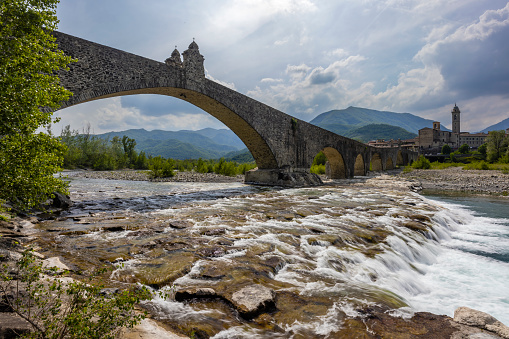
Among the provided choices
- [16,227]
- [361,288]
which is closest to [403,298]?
[361,288]

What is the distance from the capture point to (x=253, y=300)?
293 centimetres

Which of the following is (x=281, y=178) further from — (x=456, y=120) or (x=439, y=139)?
(x=456, y=120)

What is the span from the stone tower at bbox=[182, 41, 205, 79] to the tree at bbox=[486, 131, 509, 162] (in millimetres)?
56609

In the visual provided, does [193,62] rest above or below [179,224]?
above

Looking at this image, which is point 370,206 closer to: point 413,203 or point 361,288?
point 413,203

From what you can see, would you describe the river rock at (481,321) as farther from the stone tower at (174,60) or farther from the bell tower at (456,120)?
the bell tower at (456,120)

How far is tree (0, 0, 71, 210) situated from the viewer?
3.21m

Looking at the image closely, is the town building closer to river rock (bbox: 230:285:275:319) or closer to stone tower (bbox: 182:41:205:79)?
stone tower (bbox: 182:41:205:79)

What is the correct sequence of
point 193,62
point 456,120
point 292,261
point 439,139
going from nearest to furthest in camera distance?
point 292,261, point 193,62, point 439,139, point 456,120

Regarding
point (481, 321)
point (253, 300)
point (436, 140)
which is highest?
point (436, 140)

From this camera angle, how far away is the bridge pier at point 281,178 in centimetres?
1984

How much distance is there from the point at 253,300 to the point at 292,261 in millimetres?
1586

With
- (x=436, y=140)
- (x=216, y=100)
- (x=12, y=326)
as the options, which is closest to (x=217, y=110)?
(x=216, y=100)

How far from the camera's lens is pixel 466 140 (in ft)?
335
